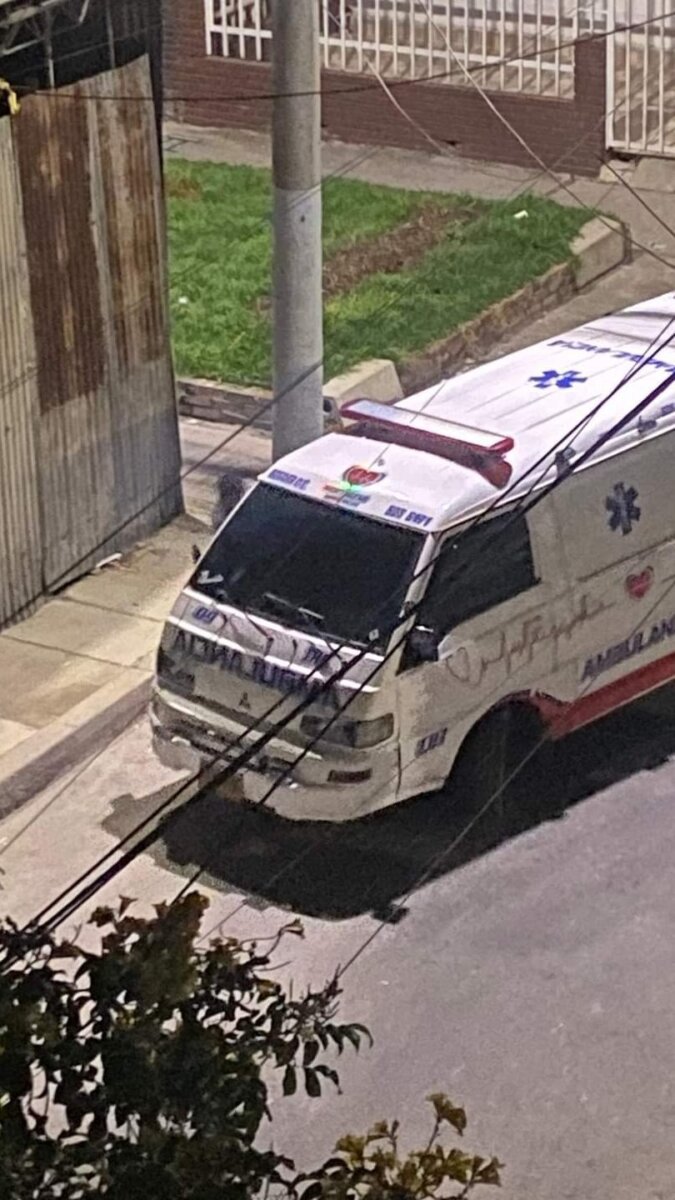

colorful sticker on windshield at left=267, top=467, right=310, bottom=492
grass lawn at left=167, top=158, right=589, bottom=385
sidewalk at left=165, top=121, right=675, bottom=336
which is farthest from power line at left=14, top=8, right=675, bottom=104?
colorful sticker on windshield at left=267, top=467, right=310, bottom=492

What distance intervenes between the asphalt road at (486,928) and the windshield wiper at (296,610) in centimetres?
Result: 91

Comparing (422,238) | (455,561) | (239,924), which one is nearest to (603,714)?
(455,561)

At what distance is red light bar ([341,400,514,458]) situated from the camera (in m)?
9.43

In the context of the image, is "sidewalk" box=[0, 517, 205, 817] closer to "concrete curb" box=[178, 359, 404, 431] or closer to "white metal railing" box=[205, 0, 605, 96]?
"concrete curb" box=[178, 359, 404, 431]

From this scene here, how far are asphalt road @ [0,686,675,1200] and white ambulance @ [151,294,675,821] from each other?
30cm

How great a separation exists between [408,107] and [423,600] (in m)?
9.67

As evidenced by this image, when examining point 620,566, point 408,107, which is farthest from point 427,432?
point 408,107

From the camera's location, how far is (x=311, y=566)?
9398 mm

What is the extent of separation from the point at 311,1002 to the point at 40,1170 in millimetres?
632

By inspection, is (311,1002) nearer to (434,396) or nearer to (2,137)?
(434,396)

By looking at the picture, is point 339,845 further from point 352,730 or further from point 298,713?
point 298,713

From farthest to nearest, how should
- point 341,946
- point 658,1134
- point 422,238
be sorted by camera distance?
point 422,238
point 341,946
point 658,1134

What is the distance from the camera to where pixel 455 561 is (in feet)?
29.8

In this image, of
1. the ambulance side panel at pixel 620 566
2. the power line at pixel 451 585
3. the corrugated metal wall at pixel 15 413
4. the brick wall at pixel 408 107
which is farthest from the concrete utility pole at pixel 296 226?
the brick wall at pixel 408 107
